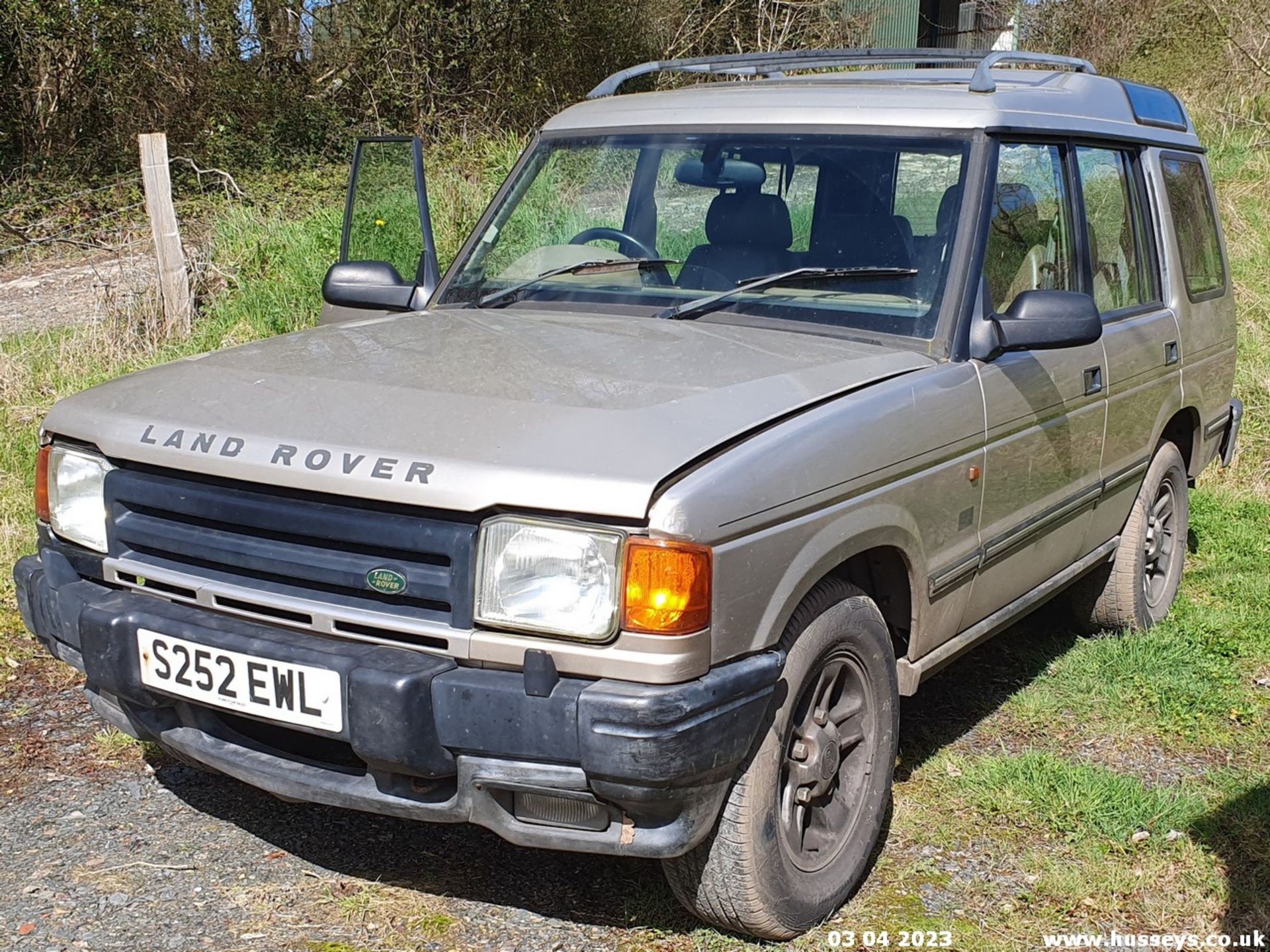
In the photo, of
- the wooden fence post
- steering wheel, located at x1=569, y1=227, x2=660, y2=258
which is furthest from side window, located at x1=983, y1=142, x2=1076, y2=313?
the wooden fence post

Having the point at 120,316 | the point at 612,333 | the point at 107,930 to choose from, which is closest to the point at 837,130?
the point at 612,333

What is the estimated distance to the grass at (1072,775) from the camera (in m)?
3.30

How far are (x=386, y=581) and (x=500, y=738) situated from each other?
411mm

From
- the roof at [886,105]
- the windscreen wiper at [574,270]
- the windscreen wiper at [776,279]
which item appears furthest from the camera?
the windscreen wiper at [574,270]

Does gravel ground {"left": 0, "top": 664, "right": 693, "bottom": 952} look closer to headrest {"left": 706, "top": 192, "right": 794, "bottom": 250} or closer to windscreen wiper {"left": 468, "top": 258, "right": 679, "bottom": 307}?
windscreen wiper {"left": 468, "top": 258, "right": 679, "bottom": 307}

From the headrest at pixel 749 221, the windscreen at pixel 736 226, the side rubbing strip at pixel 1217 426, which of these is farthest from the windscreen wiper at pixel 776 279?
the side rubbing strip at pixel 1217 426

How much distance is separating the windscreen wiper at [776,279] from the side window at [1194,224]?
6.77 feet

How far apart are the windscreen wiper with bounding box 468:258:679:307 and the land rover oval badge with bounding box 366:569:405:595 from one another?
1582mm

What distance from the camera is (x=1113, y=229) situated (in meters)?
4.69

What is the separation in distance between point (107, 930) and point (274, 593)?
38.7 inches

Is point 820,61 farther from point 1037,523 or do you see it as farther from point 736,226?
point 1037,523

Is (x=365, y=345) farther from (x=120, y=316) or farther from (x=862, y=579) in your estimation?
(x=120, y=316)

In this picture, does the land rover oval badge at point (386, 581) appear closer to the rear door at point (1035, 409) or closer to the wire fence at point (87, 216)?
the rear door at point (1035, 409)

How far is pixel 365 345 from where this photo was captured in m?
3.53
